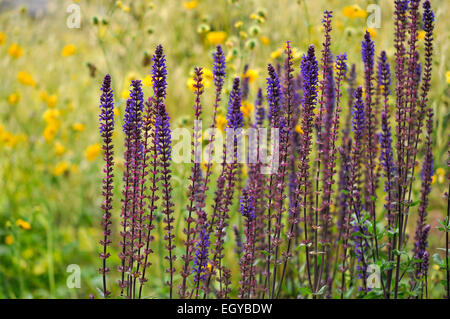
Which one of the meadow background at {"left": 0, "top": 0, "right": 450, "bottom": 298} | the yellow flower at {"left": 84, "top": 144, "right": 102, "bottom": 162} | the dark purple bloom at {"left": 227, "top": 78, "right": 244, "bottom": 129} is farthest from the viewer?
the yellow flower at {"left": 84, "top": 144, "right": 102, "bottom": 162}

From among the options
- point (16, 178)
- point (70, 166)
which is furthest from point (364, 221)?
A: point (16, 178)

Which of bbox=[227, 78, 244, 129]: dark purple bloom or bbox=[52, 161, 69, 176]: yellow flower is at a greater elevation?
bbox=[227, 78, 244, 129]: dark purple bloom

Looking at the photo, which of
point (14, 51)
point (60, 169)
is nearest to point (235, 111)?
point (60, 169)

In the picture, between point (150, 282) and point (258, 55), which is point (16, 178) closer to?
point (150, 282)

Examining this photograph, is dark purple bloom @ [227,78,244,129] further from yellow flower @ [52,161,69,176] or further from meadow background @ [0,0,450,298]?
yellow flower @ [52,161,69,176]

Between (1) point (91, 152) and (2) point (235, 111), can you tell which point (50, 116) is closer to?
(1) point (91, 152)

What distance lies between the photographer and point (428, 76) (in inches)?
90.6

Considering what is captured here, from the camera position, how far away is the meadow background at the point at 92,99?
374 cm

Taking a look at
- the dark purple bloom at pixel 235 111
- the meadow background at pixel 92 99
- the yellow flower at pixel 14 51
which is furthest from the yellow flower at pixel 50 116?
the dark purple bloom at pixel 235 111

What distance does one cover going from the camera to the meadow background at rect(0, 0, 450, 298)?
3744 mm

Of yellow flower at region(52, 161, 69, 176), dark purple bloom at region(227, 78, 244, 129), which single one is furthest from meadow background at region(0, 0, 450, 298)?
dark purple bloom at region(227, 78, 244, 129)

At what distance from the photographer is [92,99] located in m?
6.29

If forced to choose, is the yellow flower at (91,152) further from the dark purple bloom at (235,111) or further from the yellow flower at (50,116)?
the dark purple bloom at (235,111)
